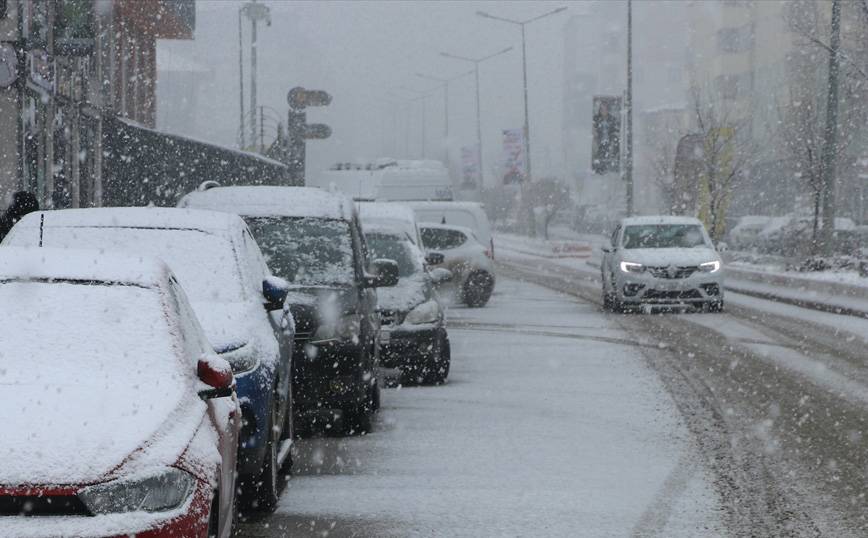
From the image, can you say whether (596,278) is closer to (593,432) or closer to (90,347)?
(593,432)

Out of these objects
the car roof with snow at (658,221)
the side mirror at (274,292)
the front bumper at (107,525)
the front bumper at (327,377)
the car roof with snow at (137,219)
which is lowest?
the front bumper at (327,377)

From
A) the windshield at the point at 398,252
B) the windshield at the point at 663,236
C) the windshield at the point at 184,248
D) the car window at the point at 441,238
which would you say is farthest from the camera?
the car window at the point at 441,238

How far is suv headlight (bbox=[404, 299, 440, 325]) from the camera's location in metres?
14.0

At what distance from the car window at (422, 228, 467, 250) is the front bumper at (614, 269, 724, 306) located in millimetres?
3545

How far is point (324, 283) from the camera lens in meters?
11.1

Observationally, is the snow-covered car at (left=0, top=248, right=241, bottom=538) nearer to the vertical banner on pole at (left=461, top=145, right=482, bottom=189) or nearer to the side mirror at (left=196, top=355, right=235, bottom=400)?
the side mirror at (left=196, top=355, right=235, bottom=400)

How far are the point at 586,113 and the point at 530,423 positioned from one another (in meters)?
164

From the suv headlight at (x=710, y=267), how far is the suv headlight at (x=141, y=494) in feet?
65.3

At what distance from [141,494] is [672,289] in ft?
65.4

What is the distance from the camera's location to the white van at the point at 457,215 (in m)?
29.3

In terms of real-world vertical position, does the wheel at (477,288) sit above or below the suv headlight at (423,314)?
below

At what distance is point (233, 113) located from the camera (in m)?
97.8

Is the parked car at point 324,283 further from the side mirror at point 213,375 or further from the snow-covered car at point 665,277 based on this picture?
the snow-covered car at point 665,277

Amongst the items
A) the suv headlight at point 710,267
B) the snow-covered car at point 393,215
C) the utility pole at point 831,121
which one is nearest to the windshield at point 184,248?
the snow-covered car at point 393,215
